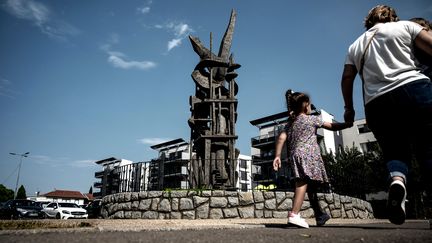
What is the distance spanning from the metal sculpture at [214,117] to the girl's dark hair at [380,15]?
675 centimetres

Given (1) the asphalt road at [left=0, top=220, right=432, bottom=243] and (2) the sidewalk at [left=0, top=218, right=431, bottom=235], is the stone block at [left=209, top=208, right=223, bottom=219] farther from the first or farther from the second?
(1) the asphalt road at [left=0, top=220, right=432, bottom=243]

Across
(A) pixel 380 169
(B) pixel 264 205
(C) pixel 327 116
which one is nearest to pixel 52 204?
(B) pixel 264 205

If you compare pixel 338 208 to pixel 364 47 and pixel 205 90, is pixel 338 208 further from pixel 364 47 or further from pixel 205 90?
pixel 364 47

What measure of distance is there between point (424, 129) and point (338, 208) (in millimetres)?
7412

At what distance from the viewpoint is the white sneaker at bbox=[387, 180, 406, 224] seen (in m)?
2.06

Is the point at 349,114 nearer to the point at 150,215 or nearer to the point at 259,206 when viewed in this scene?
the point at 259,206

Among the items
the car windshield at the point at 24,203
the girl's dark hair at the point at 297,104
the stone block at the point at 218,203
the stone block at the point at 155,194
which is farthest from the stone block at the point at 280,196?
the car windshield at the point at 24,203

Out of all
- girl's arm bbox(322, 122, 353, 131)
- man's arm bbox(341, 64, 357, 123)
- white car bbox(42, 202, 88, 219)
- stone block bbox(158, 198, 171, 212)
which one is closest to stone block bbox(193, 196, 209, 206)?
stone block bbox(158, 198, 171, 212)

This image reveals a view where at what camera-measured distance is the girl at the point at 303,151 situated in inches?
140

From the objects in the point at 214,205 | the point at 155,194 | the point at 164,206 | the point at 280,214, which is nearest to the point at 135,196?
the point at 155,194

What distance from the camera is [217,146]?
9805 mm

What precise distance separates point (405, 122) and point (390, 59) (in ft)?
2.03

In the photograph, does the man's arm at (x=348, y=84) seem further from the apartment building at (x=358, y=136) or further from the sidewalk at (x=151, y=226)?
the apartment building at (x=358, y=136)

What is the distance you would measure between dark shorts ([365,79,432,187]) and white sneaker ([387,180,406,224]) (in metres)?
0.23
